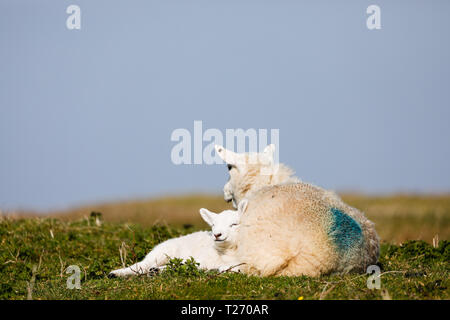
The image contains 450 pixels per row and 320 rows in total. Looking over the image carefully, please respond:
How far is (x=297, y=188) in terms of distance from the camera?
29.2ft

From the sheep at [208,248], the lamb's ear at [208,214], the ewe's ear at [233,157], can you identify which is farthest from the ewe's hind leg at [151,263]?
the ewe's ear at [233,157]

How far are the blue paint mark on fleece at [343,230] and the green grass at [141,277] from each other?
1.49 feet

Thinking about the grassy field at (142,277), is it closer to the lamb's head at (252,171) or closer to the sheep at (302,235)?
the sheep at (302,235)

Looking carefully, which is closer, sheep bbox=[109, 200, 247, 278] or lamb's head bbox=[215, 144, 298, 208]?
sheep bbox=[109, 200, 247, 278]

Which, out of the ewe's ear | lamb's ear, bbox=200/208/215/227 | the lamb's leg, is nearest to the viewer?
lamb's ear, bbox=200/208/215/227

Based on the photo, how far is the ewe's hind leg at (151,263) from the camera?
9.38 m

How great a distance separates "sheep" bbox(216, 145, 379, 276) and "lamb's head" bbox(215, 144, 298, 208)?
3.52 ft

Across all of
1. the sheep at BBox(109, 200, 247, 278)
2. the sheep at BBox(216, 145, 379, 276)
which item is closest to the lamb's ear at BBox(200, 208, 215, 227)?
the sheep at BBox(109, 200, 247, 278)

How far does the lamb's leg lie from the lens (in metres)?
9.38

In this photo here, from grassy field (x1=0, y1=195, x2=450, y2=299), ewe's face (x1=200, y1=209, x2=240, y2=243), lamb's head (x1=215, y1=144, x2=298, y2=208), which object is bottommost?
grassy field (x1=0, y1=195, x2=450, y2=299)

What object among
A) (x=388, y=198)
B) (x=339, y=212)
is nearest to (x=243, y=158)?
(x=339, y=212)

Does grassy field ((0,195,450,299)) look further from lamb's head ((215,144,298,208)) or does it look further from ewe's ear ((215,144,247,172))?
ewe's ear ((215,144,247,172))
